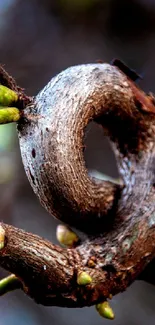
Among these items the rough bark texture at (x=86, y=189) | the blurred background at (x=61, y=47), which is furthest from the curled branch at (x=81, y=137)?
the blurred background at (x=61, y=47)

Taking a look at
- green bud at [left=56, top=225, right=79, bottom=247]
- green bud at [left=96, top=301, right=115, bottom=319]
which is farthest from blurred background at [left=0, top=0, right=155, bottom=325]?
green bud at [left=96, top=301, right=115, bottom=319]

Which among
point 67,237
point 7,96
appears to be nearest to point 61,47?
point 67,237

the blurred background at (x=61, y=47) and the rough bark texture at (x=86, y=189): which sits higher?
the rough bark texture at (x=86, y=189)

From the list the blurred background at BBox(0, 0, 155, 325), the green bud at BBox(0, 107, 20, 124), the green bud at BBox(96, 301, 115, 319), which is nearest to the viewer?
the green bud at BBox(0, 107, 20, 124)

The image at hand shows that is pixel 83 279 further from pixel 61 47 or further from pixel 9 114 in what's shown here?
pixel 61 47

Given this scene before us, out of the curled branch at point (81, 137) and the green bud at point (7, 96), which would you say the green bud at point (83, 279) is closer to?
the curled branch at point (81, 137)

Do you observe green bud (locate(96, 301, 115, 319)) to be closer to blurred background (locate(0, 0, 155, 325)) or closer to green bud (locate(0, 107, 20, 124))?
green bud (locate(0, 107, 20, 124))
